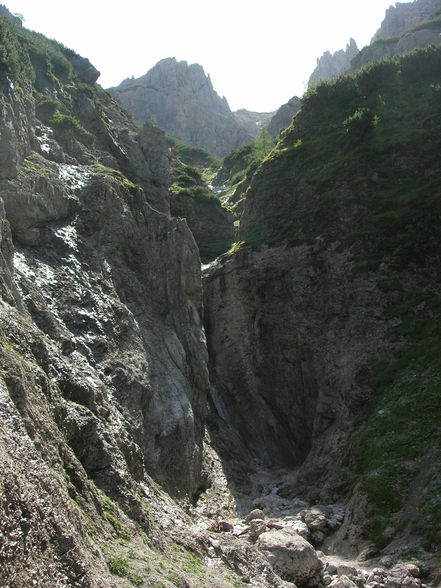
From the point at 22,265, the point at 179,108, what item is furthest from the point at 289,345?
the point at 179,108

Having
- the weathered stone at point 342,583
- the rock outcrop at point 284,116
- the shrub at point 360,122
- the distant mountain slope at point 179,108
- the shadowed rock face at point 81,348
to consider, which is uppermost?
the distant mountain slope at point 179,108

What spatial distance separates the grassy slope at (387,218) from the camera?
22.0m

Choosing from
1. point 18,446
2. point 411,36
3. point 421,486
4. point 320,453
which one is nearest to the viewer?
point 18,446

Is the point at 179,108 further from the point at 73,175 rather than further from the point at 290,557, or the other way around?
the point at 290,557

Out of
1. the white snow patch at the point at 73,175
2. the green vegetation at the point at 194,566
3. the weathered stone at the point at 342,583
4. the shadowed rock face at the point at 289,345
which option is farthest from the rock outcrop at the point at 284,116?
the green vegetation at the point at 194,566

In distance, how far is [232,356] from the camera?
3866 centimetres

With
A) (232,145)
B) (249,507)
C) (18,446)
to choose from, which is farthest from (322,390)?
(232,145)

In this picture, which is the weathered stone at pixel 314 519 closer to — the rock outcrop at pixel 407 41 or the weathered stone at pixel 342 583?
the weathered stone at pixel 342 583

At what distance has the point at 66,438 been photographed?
1398 centimetres

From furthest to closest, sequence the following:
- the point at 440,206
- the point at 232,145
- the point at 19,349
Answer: the point at 232,145, the point at 440,206, the point at 19,349

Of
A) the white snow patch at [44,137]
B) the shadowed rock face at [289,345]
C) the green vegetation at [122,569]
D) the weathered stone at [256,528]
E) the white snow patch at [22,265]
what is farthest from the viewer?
the white snow patch at [44,137]

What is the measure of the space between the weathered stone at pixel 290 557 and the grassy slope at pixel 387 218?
3.62 metres

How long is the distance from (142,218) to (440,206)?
18570 mm

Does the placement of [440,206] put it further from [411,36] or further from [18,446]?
[411,36]
